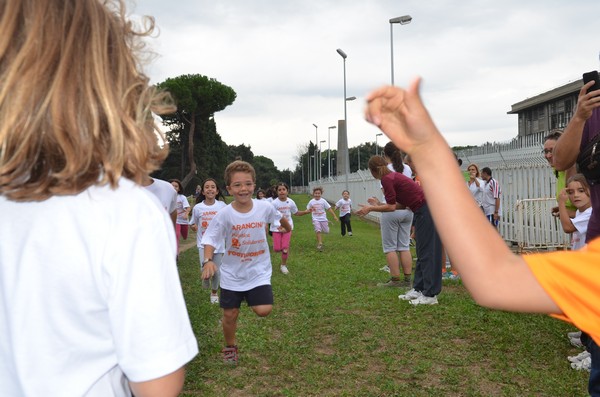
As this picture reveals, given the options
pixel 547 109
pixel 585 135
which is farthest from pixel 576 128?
Answer: pixel 547 109

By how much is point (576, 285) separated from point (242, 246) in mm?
4989

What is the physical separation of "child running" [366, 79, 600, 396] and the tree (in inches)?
1807

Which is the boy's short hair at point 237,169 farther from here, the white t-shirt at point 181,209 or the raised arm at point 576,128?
the white t-shirt at point 181,209

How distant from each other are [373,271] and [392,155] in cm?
365

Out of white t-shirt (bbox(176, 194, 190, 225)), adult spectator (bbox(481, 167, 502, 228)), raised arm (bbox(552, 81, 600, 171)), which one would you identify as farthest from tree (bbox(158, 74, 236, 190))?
raised arm (bbox(552, 81, 600, 171))

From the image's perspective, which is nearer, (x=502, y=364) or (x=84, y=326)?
(x=84, y=326)

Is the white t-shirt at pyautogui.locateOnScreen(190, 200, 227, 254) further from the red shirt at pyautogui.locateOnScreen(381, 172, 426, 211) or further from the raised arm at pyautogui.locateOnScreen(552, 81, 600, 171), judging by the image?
the raised arm at pyautogui.locateOnScreen(552, 81, 600, 171)

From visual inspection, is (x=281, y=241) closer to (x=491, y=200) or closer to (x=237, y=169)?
(x=491, y=200)

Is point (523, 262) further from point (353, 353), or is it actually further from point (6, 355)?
point (353, 353)

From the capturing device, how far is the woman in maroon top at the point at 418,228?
8.18 m

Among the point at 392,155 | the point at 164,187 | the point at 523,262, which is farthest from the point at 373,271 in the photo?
the point at 523,262

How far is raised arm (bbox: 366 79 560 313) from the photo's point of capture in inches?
47.5

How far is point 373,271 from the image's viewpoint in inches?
475

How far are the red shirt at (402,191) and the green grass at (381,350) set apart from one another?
1.46m
